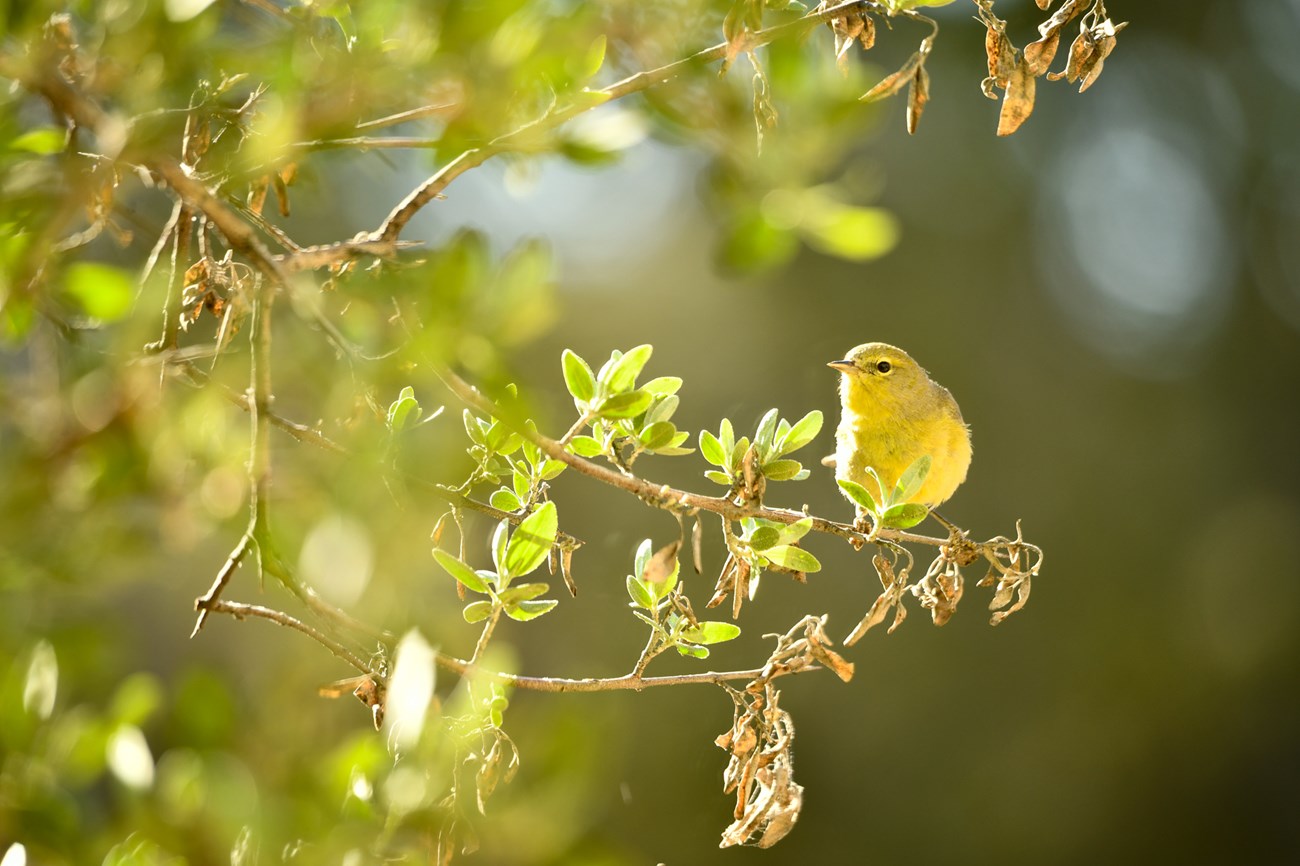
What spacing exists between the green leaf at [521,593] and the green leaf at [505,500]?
277mm

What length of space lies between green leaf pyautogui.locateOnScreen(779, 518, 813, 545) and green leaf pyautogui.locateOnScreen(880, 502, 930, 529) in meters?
0.22

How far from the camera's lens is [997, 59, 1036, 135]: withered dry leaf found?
5.78ft

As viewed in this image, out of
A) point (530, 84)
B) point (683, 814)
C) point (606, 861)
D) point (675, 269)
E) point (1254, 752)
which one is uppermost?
point (530, 84)

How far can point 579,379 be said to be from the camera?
151cm

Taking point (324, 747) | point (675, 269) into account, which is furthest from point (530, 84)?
point (675, 269)

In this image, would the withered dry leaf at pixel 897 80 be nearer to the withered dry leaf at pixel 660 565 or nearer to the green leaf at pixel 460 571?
the withered dry leaf at pixel 660 565

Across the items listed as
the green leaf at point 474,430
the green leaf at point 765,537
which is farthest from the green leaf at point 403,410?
Result: the green leaf at point 765,537

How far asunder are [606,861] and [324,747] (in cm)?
20

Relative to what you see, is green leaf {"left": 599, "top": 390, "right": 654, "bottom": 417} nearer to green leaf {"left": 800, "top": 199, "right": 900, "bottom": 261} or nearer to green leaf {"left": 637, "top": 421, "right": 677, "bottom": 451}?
green leaf {"left": 637, "top": 421, "right": 677, "bottom": 451}

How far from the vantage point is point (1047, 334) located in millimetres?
10062

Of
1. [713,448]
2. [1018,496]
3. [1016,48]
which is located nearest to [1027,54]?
[1016,48]

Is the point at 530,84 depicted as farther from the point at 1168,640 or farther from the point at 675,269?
the point at 1168,640

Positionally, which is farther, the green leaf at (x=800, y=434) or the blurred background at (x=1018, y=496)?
the blurred background at (x=1018, y=496)

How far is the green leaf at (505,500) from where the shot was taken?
6.06 ft
